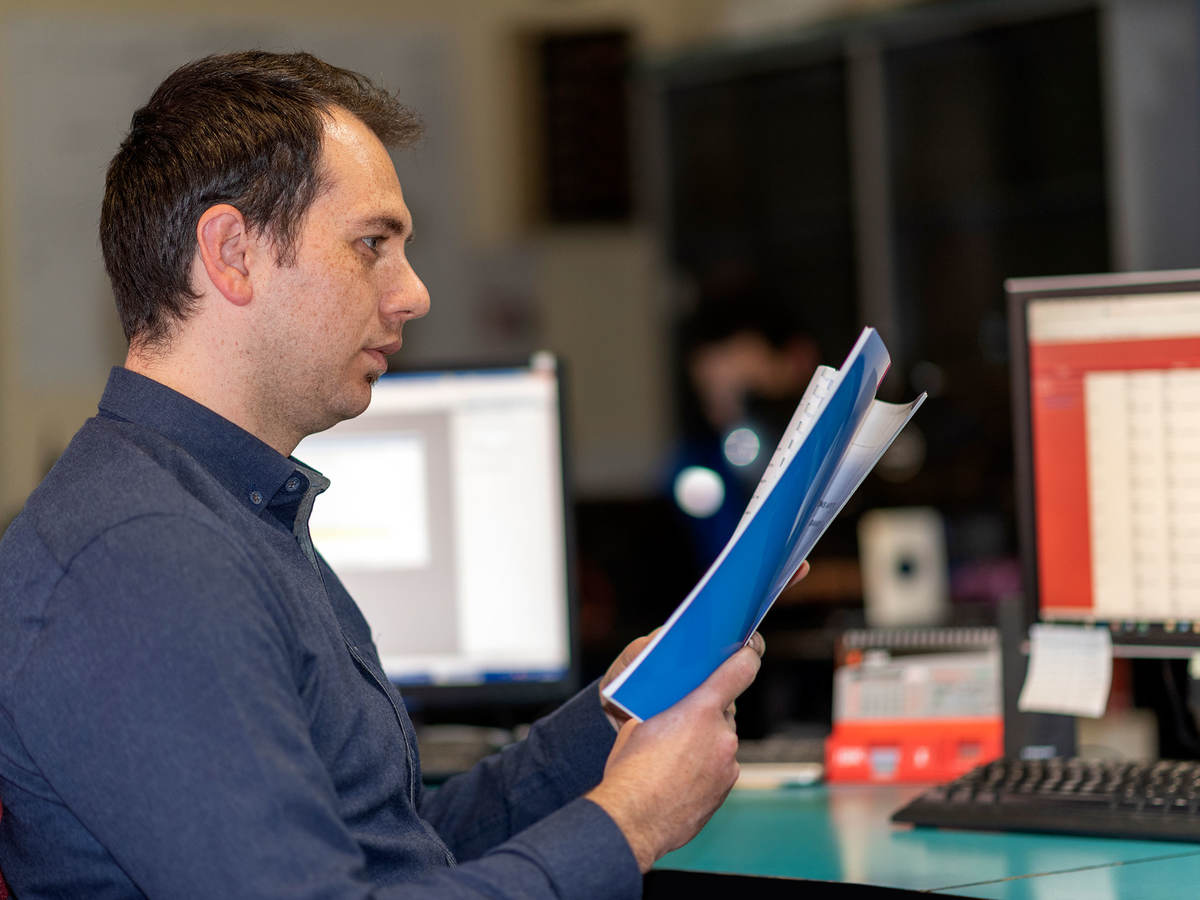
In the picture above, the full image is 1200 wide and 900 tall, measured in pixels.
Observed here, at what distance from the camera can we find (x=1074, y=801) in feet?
4.77

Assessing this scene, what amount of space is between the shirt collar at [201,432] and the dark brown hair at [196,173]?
0.05 metres

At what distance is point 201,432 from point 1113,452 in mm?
947

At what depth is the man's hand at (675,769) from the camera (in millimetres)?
1130

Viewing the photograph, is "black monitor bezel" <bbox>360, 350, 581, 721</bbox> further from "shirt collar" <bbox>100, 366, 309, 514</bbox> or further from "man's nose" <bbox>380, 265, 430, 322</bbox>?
"shirt collar" <bbox>100, 366, 309, 514</bbox>

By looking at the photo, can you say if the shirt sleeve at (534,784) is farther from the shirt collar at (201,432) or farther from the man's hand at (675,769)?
the shirt collar at (201,432)

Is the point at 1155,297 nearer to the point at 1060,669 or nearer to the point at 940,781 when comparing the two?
the point at 1060,669

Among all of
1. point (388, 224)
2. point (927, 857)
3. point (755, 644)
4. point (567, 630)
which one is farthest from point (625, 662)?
point (567, 630)

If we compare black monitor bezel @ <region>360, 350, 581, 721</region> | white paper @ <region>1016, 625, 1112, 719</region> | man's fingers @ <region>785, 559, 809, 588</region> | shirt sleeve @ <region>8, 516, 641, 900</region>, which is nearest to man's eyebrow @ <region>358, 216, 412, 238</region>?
shirt sleeve @ <region>8, 516, 641, 900</region>

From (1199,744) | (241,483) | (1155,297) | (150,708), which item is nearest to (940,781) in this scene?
(1199,744)

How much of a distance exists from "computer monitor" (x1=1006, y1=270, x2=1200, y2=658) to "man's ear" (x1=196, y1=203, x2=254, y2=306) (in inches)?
33.4

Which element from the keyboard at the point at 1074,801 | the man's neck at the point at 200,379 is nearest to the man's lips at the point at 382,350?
the man's neck at the point at 200,379

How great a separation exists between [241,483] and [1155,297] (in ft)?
3.14

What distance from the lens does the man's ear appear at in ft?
3.99

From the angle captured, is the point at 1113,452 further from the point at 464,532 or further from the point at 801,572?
the point at 464,532
